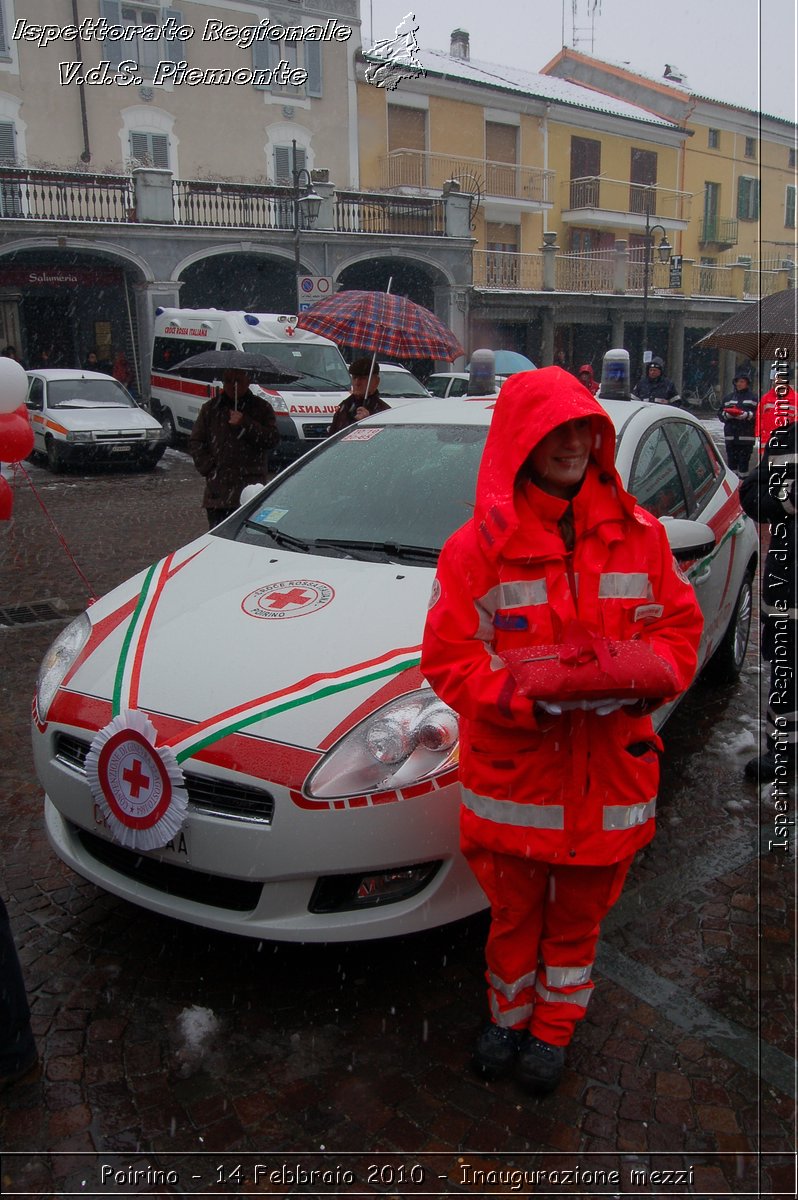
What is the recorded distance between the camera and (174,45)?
24000 mm

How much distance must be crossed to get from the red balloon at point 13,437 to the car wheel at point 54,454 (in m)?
12.1

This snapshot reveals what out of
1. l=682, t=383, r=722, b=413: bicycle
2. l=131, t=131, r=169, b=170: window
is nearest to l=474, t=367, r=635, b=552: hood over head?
l=131, t=131, r=169, b=170: window

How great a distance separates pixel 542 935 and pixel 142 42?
26.9 metres

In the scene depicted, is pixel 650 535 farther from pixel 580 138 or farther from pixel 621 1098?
pixel 580 138

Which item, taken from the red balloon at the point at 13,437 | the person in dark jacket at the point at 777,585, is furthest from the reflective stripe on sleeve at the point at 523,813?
the red balloon at the point at 13,437

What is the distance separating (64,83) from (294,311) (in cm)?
803

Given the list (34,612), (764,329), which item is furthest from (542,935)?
(34,612)

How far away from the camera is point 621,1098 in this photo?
247cm

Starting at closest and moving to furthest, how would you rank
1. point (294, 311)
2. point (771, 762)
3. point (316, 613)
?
point (316, 613), point (771, 762), point (294, 311)

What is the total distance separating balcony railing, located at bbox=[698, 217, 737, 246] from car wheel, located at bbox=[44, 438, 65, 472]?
31530 mm

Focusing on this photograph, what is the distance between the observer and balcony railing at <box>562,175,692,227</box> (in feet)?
111

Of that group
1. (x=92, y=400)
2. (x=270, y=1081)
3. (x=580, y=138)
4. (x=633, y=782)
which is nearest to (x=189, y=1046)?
(x=270, y=1081)

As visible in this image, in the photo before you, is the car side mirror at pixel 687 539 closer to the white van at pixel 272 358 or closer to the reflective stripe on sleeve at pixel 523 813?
the reflective stripe on sleeve at pixel 523 813

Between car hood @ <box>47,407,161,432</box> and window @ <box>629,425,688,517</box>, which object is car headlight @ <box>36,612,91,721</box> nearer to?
window @ <box>629,425,688,517</box>
